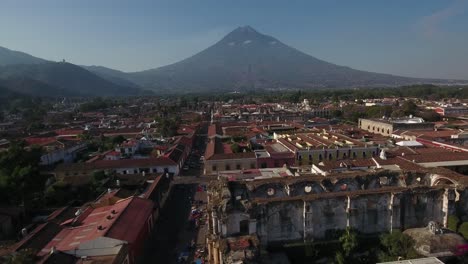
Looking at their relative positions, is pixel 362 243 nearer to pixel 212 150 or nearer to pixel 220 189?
pixel 220 189

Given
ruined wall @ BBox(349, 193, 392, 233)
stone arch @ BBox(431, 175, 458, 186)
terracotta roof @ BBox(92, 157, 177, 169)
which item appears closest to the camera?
ruined wall @ BBox(349, 193, 392, 233)

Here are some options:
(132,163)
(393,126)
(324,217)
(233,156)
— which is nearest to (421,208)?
(324,217)

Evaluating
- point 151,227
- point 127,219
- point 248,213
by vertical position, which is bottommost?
point 151,227

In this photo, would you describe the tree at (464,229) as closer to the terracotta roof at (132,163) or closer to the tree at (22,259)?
the tree at (22,259)

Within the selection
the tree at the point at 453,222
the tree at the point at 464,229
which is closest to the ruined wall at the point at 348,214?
the tree at the point at 453,222

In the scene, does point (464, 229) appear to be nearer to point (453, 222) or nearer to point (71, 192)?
point (453, 222)

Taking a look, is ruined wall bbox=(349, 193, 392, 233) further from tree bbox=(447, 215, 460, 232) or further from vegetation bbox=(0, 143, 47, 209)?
vegetation bbox=(0, 143, 47, 209)

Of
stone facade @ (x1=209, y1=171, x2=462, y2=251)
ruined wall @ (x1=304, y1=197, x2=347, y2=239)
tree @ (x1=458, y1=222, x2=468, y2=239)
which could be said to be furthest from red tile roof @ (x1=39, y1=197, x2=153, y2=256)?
tree @ (x1=458, y1=222, x2=468, y2=239)

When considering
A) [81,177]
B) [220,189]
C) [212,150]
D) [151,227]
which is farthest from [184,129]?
[220,189]
